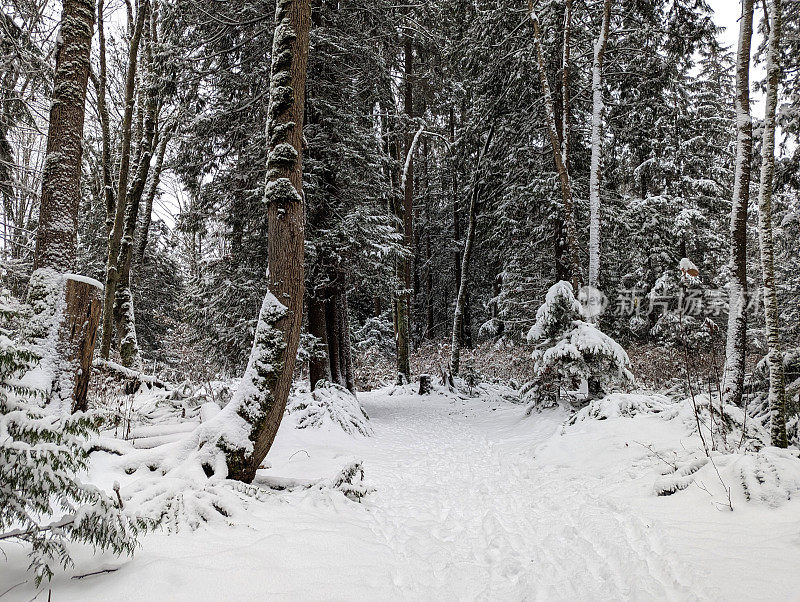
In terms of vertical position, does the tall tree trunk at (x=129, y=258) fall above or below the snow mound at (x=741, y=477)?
above

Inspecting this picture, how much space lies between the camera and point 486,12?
1195cm

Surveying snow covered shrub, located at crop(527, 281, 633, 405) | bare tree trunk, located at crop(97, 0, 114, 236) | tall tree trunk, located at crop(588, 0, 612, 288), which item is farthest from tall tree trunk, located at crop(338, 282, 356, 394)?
bare tree trunk, located at crop(97, 0, 114, 236)

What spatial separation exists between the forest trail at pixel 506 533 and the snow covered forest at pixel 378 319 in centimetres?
4

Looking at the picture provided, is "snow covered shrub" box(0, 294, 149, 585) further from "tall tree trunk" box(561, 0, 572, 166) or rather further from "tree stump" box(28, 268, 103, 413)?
"tall tree trunk" box(561, 0, 572, 166)

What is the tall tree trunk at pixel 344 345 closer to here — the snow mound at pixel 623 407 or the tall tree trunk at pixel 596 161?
the snow mound at pixel 623 407

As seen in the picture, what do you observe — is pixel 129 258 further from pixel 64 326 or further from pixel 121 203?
pixel 64 326

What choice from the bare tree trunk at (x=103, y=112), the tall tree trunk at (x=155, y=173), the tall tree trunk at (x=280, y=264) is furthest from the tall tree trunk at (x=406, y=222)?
the tall tree trunk at (x=280, y=264)

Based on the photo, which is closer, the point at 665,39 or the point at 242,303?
the point at 242,303

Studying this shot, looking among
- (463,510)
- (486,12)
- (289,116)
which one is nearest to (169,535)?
(463,510)

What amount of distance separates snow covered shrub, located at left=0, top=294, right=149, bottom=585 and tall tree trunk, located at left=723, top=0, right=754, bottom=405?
20.5 ft

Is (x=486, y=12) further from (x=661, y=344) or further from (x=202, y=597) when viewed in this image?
(x=202, y=597)

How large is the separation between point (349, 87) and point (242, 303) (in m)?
4.88

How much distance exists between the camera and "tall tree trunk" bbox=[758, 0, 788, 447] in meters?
4.47

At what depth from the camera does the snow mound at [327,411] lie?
7332mm
